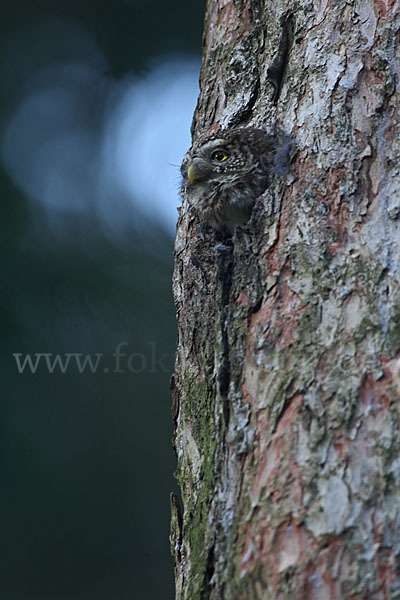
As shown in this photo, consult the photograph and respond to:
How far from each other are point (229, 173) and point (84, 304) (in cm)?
229

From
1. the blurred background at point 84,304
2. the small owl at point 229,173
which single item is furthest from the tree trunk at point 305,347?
the blurred background at point 84,304

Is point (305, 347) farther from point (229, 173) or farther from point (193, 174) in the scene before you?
point (193, 174)

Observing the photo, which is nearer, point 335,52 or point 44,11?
point 335,52

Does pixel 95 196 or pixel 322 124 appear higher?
pixel 95 196

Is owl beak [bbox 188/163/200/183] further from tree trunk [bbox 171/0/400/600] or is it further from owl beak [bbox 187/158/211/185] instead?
tree trunk [bbox 171/0/400/600]

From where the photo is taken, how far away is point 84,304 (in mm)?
4176

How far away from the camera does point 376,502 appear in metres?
1.11

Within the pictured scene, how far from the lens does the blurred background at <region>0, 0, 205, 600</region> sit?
4.06 metres

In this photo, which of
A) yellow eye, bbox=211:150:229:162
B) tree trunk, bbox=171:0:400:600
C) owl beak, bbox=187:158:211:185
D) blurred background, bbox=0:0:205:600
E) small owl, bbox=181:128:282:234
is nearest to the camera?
tree trunk, bbox=171:0:400:600

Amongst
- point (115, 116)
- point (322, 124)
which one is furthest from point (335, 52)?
point (115, 116)

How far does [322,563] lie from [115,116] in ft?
Answer: 12.4

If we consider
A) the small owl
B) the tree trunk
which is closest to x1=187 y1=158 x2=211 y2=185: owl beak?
the small owl

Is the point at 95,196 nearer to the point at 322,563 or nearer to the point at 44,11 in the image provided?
the point at 44,11

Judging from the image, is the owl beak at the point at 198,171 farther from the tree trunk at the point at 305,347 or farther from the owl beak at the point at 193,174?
the tree trunk at the point at 305,347
